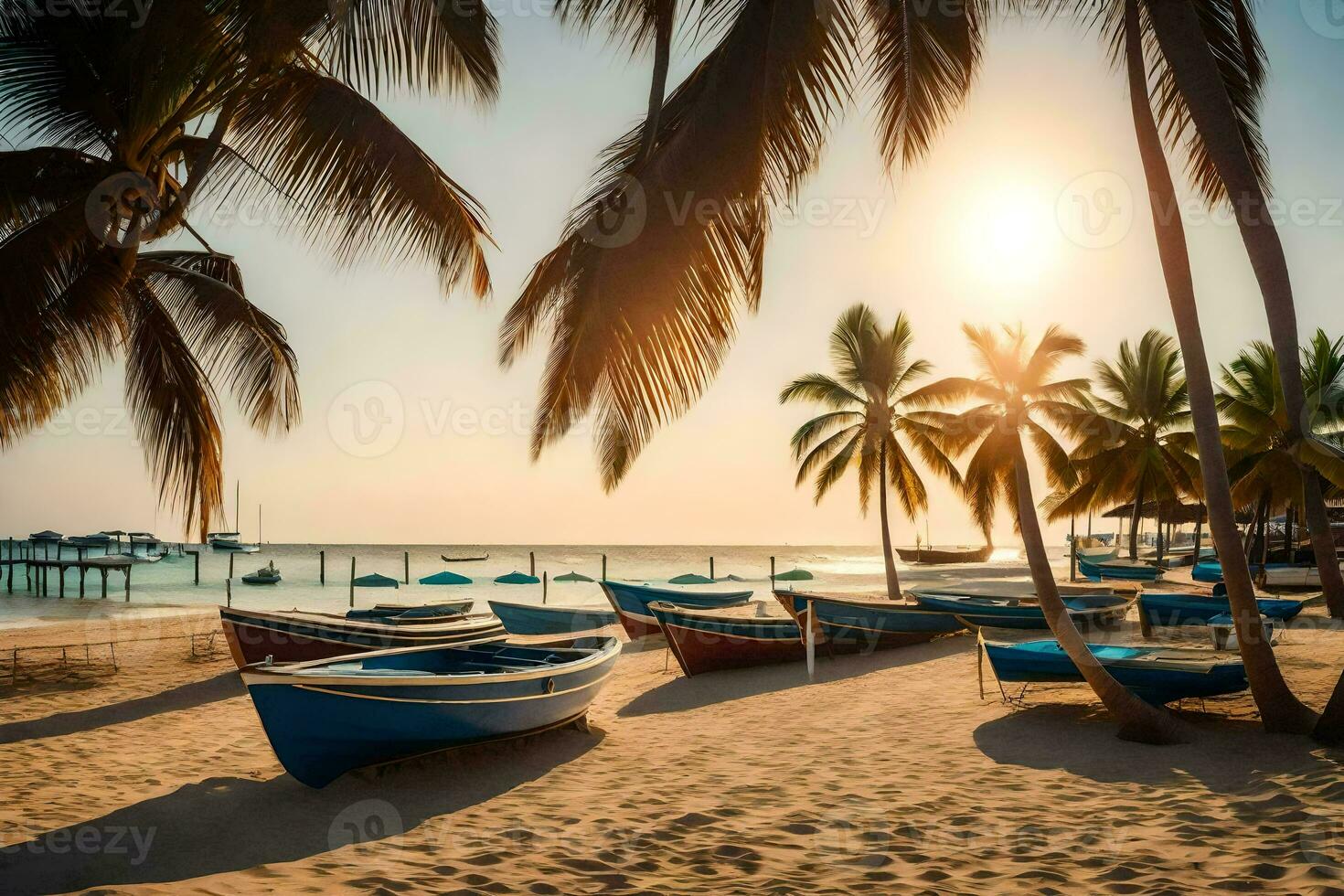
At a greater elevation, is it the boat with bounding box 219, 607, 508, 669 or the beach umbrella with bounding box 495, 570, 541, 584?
the boat with bounding box 219, 607, 508, 669

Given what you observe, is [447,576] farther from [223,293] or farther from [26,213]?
[26,213]

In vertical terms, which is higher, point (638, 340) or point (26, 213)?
point (26, 213)

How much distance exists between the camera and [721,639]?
544 inches

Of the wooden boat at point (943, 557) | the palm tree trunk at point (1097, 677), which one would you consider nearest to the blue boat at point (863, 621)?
the palm tree trunk at point (1097, 677)

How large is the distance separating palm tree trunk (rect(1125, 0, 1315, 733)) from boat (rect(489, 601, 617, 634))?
43.2 feet

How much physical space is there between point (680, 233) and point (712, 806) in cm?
462

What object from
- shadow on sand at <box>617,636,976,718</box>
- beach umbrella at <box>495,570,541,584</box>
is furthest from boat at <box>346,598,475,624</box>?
beach umbrella at <box>495,570,541,584</box>

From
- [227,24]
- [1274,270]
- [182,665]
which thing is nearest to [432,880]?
[227,24]

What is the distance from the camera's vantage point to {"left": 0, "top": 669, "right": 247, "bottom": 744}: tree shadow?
9.52m

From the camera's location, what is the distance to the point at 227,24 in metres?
6.13

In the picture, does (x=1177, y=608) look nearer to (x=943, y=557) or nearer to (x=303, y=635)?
(x=303, y=635)

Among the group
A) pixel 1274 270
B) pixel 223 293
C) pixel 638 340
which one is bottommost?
pixel 638 340

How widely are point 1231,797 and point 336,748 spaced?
7.18 metres

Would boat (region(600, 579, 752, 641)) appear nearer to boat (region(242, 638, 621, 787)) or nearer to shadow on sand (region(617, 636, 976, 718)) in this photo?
shadow on sand (region(617, 636, 976, 718))
